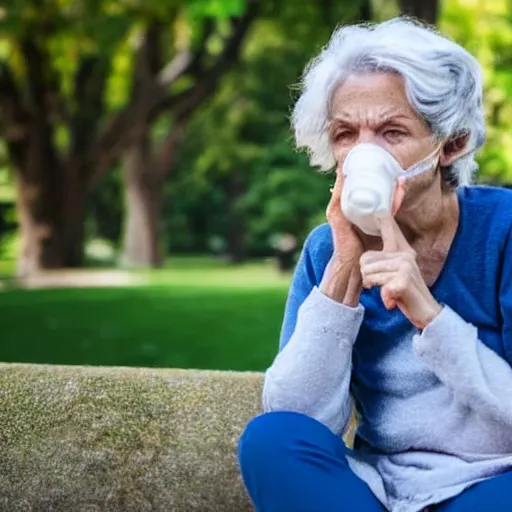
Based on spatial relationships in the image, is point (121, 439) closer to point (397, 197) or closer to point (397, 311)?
point (397, 311)

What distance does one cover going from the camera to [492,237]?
1955mm

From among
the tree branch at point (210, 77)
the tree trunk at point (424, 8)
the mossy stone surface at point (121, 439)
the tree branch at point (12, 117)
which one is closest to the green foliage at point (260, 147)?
the tree branch at point (210, 77)

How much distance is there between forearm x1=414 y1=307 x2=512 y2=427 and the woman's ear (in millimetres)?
329

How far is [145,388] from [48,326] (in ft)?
22.3

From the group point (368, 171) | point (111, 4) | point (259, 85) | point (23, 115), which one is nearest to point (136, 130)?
point (23, 115)

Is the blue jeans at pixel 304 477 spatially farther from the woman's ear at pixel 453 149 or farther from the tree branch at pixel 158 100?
the tree branch at pixel 158 100

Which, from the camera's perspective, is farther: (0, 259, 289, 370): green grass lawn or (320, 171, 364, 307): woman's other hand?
(0, 259, 289, 370): green grass lawn

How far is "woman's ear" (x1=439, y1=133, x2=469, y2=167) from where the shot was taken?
198cm

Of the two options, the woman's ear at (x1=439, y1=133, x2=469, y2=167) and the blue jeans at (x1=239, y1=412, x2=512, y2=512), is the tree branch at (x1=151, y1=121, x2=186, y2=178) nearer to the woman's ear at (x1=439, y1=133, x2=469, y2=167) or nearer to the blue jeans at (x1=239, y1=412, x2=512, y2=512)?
the woman's ear at (x1=439, y1=133, x2=469, y2=167)

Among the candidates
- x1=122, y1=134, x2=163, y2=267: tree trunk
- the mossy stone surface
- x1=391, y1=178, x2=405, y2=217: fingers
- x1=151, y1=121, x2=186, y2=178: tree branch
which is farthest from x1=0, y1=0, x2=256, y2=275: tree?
x1=391, y1=178, x2=405, y2=217: fingers

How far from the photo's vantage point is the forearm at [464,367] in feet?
5.85

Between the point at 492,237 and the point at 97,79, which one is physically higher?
the point at 492,237

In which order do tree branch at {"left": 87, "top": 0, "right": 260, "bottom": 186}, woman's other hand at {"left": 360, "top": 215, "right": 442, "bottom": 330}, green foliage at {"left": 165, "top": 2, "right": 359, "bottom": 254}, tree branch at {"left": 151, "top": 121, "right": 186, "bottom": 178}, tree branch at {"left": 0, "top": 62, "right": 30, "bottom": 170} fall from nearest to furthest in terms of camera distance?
woman's other hand at {"left": 360, "top": 215, "right": 442, "bottom": 330} → tree branch at {"left": 0, "top": 62, "right": 30, "bottom": 170} → tree branch at {"left": 87, "top": 0, "right": 260, "bottom": 186} → tree branch at {"left": 151, "top": 121, "right": 186, "bottom": 178} → green foliage at {"left": 165, "top": 2, "right": 359, "bottom": 254}

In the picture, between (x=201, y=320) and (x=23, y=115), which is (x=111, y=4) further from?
(x=23, y=115)
